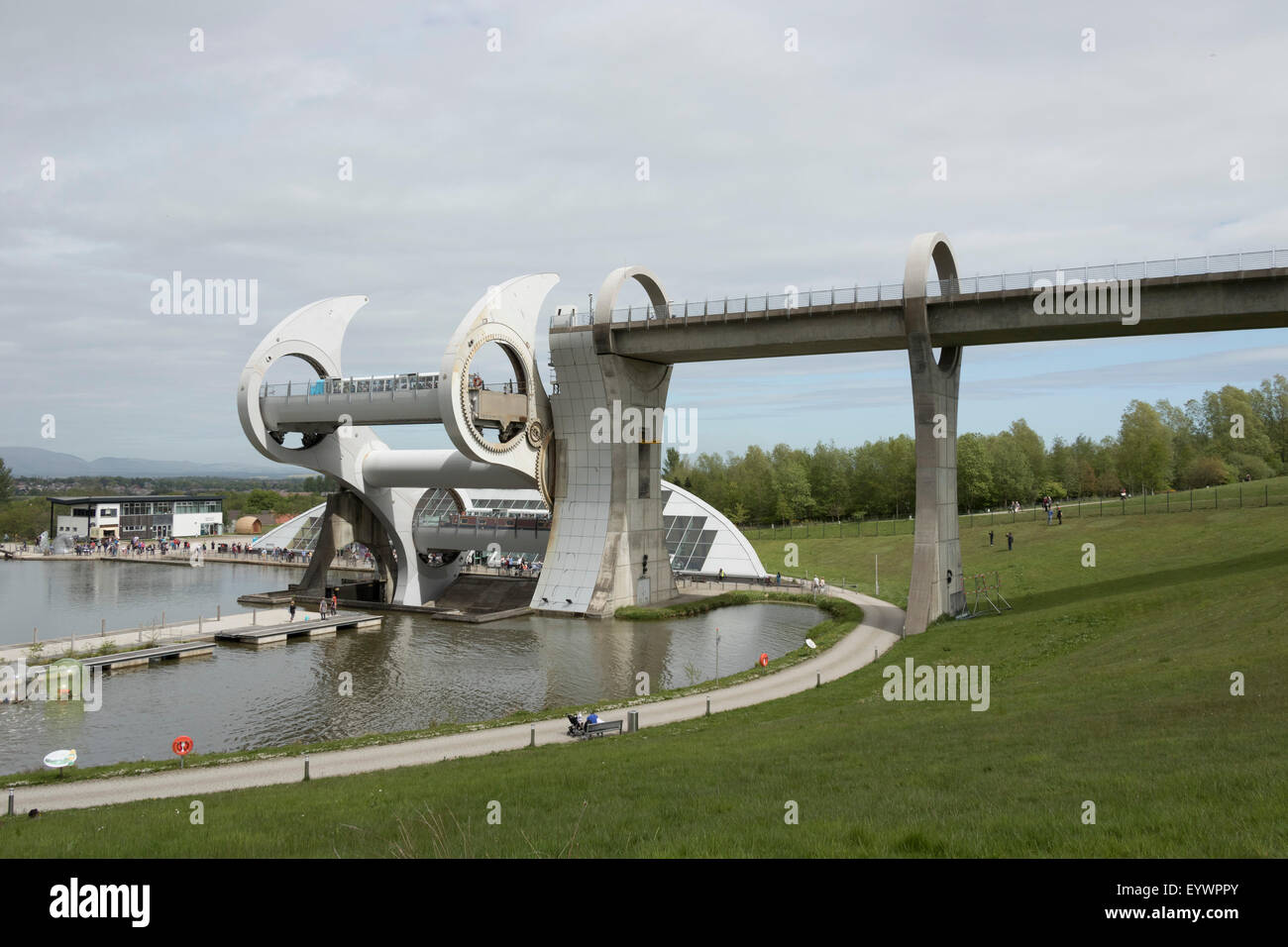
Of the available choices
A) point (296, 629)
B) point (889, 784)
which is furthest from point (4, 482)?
point (889, 784)

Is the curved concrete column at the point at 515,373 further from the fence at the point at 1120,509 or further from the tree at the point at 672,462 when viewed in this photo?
the tree at the point at 672,462

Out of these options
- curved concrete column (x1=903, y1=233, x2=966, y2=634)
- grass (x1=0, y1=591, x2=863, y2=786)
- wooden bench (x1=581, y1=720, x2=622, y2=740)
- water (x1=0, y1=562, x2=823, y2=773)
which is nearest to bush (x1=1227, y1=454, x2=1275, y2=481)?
water (x1=0, y1=562, x2=823, y2=773)

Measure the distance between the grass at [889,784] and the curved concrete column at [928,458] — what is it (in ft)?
29.3

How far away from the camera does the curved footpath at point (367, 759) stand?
17.7 m

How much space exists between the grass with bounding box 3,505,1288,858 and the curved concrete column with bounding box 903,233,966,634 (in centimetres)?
893

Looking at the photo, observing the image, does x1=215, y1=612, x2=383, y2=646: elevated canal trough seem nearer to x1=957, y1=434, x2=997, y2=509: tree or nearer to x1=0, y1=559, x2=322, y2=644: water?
x1=0, y1=559, x2=322, y2=644: water

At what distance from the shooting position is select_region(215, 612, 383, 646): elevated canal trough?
1553 inches

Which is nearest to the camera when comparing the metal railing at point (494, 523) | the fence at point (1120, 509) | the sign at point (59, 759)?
the sign at point (59, 759)

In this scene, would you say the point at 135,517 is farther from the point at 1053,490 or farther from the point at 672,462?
the point at 1053,490

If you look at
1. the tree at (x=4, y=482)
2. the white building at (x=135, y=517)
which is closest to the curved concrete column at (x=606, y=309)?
the white building at (x=135, y=517)

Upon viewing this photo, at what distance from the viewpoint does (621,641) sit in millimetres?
38844

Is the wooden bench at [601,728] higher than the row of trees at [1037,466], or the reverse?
the row of trees at [1037,466]
